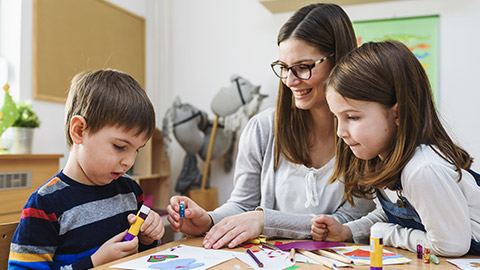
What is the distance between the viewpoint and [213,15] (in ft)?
11.9

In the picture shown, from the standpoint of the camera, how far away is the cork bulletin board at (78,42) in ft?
8.91

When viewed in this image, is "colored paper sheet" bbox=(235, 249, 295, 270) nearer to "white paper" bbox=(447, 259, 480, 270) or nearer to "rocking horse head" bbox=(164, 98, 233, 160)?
"white paper" bbox=(447, 259, 480, 270)

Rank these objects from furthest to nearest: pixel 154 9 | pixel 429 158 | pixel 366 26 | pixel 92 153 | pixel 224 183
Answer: pixel 154 9 → pixel 224 183 → pixel 366 26 → pixel 92 153 → pixel 429 158

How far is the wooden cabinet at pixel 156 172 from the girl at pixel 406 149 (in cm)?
234

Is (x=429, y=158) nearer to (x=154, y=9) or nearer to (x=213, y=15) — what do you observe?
(x=213, y=15)

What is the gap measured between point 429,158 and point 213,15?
9.68 ft

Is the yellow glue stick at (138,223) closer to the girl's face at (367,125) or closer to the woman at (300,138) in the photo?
the woman at (300,138)

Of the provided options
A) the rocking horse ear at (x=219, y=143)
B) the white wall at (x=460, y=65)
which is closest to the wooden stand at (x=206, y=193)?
the rocking horse ear at (x=219, y=143)

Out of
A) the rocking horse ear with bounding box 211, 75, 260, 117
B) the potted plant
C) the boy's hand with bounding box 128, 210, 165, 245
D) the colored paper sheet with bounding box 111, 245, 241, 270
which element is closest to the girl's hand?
the boy's hand with bounding box 128, 210, 165, 245

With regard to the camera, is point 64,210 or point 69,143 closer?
point 64,210

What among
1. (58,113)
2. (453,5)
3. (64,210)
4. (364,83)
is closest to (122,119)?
Result: (64,210)

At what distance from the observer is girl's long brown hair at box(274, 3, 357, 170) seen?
4.48ft

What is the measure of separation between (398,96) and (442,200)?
0.79 feet

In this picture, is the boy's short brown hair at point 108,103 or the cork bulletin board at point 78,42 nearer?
the boy's short brown hair at point 108,103
